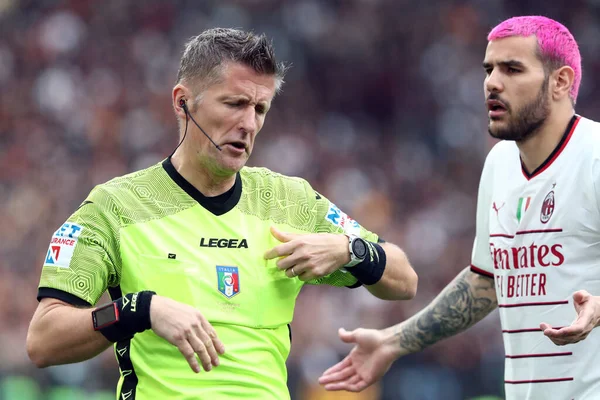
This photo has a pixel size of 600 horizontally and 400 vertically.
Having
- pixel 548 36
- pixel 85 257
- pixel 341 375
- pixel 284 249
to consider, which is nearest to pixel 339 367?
pixel 341 375

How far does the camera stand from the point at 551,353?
15.7 feet

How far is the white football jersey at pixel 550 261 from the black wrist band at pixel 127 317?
1.89m

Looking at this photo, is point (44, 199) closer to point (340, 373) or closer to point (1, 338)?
point (1, 338)

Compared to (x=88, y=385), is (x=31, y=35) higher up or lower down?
higher up

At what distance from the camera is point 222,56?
4469 millimetres

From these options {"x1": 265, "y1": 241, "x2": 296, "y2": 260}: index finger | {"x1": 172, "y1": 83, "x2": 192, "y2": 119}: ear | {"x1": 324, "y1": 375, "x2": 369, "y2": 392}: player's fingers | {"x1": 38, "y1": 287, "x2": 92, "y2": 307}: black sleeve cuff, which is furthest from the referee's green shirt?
{"x1": 324, "y1": 375, "x2": 369, "y2": 392}: player's fingers

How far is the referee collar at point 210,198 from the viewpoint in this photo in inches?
176

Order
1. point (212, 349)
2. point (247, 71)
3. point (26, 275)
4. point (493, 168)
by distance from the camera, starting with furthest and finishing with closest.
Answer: point (26, 275) → point (493, 168) → point (247, 71) → point (212, 349)

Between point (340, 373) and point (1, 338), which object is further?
point (1, 338)

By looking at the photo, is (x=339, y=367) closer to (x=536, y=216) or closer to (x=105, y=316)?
(x=536, y=216)

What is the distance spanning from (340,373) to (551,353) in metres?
1.14

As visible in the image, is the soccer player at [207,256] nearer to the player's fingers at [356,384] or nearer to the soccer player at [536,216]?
the soccer player at [536,216]

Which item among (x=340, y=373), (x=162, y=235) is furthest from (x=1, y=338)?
(x=162, y=235)

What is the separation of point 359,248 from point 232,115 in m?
0.78
